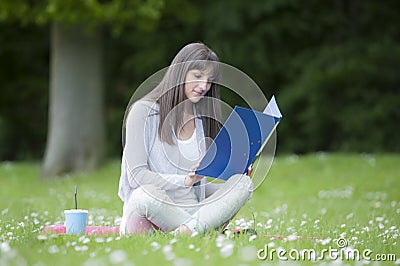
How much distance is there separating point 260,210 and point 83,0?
6038mm

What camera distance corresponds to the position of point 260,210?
894 centimetres

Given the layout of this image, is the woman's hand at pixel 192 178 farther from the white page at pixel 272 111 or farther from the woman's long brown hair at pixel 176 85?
the white page at pixel 272 111

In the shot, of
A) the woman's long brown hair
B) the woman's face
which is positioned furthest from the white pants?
the woman's face

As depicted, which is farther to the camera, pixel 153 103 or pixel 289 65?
pixel 289 65

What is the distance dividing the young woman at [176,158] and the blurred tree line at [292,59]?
12863mm

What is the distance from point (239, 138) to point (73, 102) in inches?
431

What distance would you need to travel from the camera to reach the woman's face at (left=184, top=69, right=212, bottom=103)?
5.19 meters

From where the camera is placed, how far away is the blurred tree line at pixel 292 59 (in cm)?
1853

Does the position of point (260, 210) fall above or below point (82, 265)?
below

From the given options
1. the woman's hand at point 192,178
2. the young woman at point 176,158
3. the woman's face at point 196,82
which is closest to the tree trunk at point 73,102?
the young woman at point 176,158

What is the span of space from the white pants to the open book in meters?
0.16

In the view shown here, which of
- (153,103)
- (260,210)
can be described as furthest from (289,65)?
(153,103)

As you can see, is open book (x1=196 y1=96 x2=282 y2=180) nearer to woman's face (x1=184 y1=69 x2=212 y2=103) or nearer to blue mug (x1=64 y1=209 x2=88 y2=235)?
woman's face (x1=184 y1=69 x2=212 y2=103)

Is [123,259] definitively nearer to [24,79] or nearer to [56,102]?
[56,102]
